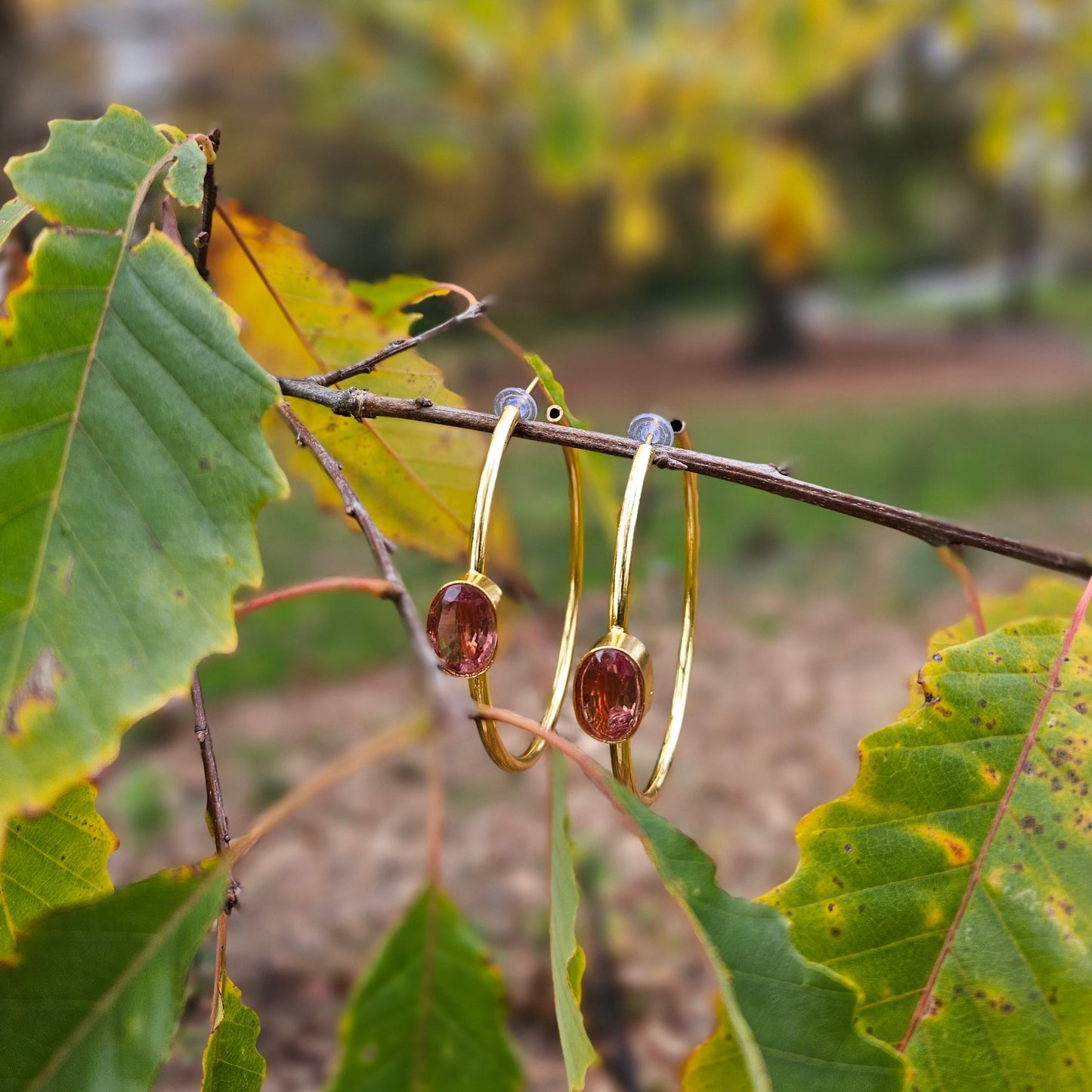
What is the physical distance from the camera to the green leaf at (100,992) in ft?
0.80

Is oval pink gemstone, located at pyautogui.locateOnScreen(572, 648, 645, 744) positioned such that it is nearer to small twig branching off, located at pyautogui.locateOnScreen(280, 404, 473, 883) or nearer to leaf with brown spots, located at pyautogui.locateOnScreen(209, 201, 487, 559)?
small twig branching off, located at pyautogui.locateOnScreen(280, 404, 473, 883)

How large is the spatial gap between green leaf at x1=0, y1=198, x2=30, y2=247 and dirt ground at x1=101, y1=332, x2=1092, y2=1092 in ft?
0.62

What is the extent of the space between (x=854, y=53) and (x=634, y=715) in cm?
258

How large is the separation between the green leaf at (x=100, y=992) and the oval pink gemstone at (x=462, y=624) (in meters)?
0.10

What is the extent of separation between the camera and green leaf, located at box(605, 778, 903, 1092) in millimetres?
240

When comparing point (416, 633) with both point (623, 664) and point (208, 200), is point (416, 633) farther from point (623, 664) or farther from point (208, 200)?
point (208, 200)

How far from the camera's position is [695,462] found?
316 mm

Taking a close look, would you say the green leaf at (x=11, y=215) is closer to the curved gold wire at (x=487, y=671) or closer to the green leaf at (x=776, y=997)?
the curved gold wire at (x=487, y=671)

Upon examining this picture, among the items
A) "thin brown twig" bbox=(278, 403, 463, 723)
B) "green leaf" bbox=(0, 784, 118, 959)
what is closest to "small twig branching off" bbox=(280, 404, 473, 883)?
"thin brown twig" bbox=(278, 403, 463, 723)

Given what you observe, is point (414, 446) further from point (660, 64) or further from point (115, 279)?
point (660, 64)

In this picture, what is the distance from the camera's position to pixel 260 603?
0.34 meters

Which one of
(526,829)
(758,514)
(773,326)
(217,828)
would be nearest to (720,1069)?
(217,828)

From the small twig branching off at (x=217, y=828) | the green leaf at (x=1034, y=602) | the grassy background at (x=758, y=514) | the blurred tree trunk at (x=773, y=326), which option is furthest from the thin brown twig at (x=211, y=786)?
the blurred tree trunk at (x=773, y=326)

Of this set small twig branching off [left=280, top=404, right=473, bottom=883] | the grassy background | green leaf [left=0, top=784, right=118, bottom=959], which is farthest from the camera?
the grassy background
